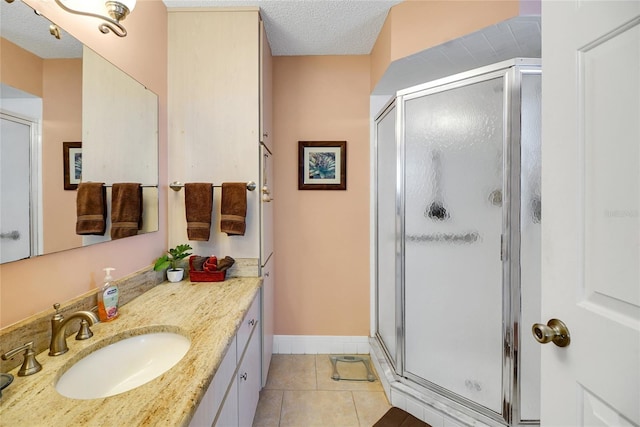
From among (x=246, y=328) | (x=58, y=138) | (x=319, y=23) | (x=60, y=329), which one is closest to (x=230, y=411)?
(x=246, y=328)

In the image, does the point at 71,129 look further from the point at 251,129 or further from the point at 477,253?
the point at 477,253

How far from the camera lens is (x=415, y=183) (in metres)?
1.63

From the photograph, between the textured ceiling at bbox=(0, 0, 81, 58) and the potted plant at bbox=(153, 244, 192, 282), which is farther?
the potted plant at bbox=(153, 244, 192, 282)

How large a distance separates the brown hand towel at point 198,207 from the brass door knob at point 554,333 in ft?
4.99

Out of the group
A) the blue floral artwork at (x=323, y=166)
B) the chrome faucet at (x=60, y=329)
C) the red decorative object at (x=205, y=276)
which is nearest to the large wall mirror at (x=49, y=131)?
the chrome faucet at (x=60, y=329)

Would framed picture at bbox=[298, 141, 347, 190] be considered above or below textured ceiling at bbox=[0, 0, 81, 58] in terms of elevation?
below

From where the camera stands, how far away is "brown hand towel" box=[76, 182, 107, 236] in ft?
3.24

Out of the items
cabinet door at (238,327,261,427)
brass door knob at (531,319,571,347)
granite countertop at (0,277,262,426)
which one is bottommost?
cabinet door at (238,327,261,427)

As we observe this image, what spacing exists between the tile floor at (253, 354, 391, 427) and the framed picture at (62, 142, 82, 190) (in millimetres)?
1569

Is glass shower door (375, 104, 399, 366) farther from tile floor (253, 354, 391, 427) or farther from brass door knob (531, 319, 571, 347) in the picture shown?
brass door knob (531, 319, 571, 347)

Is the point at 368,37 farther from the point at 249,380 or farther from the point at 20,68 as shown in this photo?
the point at 249,380

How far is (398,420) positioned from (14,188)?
1977 millimetres

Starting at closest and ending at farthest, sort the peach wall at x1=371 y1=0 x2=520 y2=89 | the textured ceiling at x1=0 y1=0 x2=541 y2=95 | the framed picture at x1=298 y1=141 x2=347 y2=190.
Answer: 1. the peach wall at x1=371 y1=0 x2=520 y2=89
2. the textured ceiling at x1=0 y1=0 x2=541 y2=95
3. the framed picture at x1=298 y1=141 x2=347 y2=190

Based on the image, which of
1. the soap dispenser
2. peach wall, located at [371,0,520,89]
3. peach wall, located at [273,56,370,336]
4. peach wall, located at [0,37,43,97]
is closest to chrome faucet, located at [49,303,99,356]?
the soap dispenser
